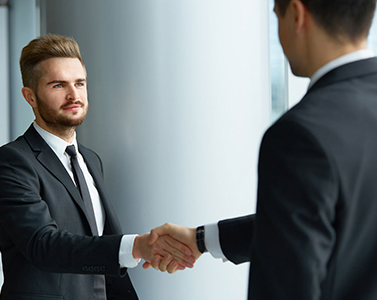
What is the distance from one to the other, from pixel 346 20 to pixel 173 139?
4.30 feet

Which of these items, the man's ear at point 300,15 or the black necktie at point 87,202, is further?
the black necktie at point 87,202

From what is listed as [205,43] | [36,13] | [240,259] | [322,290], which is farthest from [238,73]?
[36,13]

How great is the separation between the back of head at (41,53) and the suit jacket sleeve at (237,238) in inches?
43.6


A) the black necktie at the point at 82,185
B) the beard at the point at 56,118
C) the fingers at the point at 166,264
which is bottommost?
the fingers at the point at 166,264

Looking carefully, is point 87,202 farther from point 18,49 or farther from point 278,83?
point 18,49

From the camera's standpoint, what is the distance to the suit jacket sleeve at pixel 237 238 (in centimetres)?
180

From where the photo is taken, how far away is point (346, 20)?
3.50ft

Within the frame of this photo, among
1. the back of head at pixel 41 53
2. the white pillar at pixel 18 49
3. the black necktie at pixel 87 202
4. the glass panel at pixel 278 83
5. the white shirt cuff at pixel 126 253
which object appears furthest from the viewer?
the white pillar at pixel 18 49

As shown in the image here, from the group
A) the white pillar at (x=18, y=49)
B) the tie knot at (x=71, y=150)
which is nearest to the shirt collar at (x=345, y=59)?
the tie knot at (x=71, y=150)

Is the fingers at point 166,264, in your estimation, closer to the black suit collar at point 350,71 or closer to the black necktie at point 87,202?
the black necktie at point 87,202

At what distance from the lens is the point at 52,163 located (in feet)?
6.75

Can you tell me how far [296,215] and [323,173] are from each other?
3.9 inches

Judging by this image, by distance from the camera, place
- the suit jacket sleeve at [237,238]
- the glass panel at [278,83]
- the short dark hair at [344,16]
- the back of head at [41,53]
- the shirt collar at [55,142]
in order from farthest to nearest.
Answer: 1. the glass panel at [278,83]
2. the back of head at [41,53]
3. the shirt collar at [55,142]
4. the suit jacket sleeve at [237,238]
5. the short dark hair at [344,16]

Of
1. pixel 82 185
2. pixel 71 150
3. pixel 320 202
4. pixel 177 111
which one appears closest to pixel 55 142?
pixel 71 150
